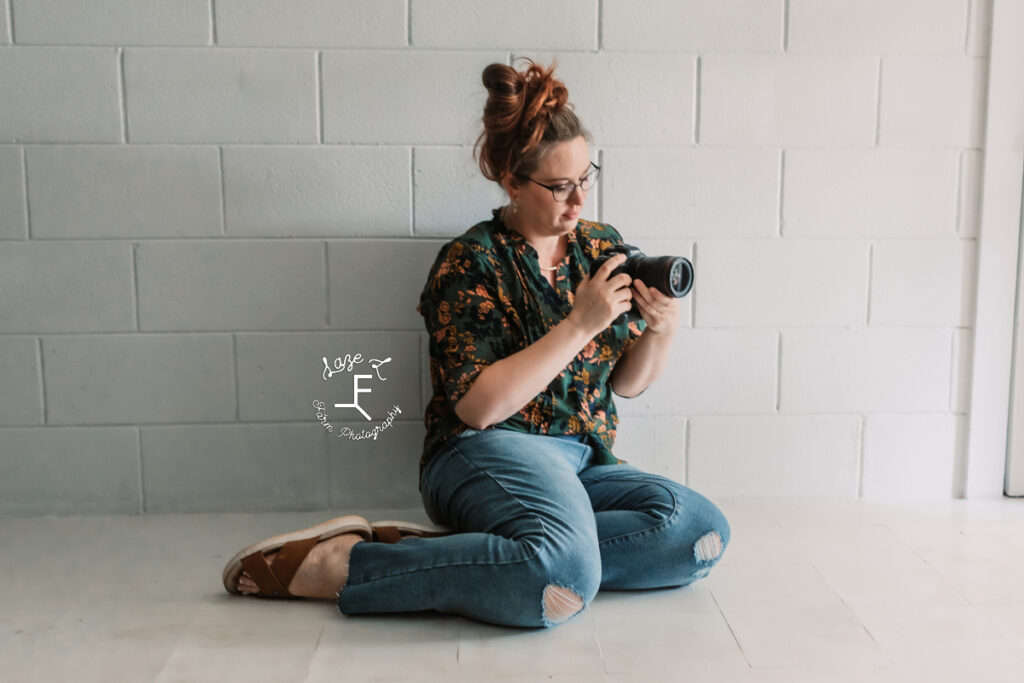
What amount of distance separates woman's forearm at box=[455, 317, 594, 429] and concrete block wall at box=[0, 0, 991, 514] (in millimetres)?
515

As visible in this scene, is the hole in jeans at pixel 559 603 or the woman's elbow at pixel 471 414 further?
the woman's elbow at pixel 471 414

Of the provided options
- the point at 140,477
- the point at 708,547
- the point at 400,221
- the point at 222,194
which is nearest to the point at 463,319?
the point at 400,221

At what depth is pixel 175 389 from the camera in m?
2.04

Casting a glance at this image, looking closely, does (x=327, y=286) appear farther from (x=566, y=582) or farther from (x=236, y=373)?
(x=566, y=582)

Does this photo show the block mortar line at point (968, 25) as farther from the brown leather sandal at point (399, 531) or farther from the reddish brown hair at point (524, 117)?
the brown leather sandal at point (399, 531)

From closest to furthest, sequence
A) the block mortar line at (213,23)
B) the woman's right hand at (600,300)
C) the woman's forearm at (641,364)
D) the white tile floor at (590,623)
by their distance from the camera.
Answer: the white tile floor at (590,623) → the woman's right hand at (600,300) → the woman's forearm at (641,364) → the block mortar line at (213,23)

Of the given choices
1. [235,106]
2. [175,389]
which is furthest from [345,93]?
[175,389]

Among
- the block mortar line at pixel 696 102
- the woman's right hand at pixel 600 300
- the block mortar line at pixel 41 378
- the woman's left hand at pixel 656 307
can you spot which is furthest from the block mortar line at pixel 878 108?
the block mortar line at pixel 41 378

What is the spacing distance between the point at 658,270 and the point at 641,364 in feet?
0.94

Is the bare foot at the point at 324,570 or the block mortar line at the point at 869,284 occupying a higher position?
the block mortar line at the point at 869,284

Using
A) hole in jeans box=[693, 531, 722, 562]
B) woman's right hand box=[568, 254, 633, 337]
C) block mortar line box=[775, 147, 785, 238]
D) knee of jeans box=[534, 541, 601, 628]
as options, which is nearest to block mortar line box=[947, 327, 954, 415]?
block mortar line box=[775, 147, 785, 238]

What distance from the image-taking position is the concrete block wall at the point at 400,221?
195 cm

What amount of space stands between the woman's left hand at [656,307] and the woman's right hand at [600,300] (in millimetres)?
30

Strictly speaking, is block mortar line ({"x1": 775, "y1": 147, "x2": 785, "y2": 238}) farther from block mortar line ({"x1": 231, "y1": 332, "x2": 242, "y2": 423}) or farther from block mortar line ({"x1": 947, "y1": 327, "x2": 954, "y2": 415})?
block mortar line ({"x1": 231, "y1": 332, "x2": 242, "y2": 423})
